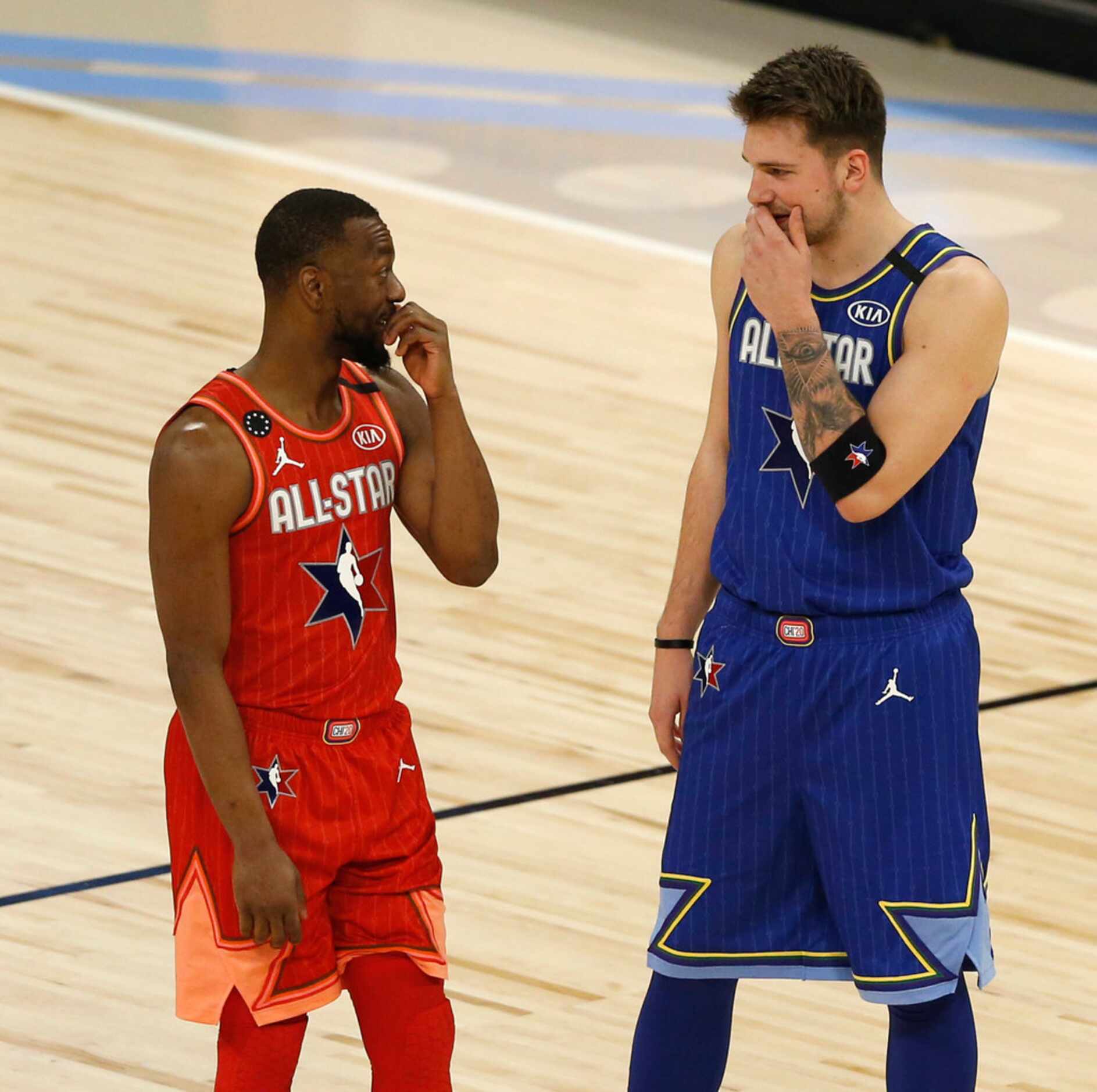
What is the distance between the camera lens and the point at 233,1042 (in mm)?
2633

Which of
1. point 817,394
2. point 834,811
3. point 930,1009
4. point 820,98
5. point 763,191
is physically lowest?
point 930,1009

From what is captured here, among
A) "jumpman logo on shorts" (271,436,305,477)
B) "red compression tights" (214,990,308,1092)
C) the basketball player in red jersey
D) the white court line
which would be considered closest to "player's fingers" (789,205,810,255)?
the basketball player in red jersey

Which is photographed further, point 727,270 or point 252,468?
point 727,270

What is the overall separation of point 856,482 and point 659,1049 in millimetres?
782

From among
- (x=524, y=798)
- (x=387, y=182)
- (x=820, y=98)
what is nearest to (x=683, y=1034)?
(x=820, y=98)

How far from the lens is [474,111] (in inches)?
405

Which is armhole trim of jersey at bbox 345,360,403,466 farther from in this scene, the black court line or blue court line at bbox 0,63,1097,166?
blue court line at bbox 0,63,1097,166

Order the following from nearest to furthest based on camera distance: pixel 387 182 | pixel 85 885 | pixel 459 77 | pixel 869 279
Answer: pixel 869 279, pixel 85 885, pixel 387 182, pixel 459 77

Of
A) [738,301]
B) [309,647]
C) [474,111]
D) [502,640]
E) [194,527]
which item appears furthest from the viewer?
[474,111]

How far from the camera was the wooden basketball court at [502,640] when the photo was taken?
3.65m

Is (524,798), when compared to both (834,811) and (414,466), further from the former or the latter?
(414,466)

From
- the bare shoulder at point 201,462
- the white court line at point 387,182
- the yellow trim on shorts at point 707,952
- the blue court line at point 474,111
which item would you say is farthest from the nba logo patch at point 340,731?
the blue court line at point 474,111

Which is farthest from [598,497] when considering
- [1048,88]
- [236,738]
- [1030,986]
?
[1048,88]

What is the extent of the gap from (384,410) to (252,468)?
225 millimetres
